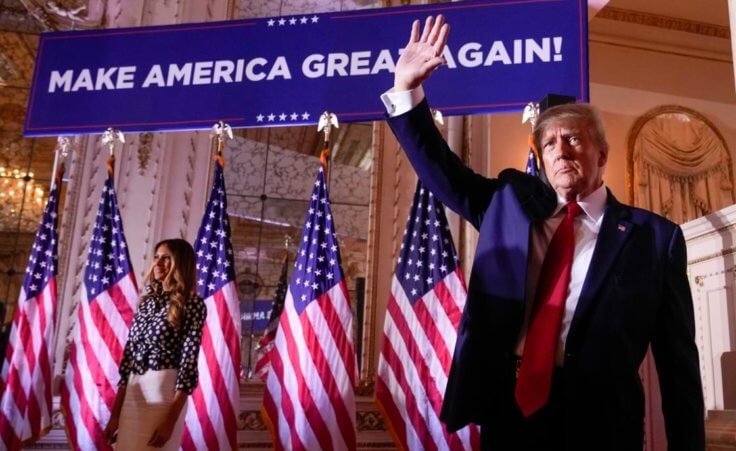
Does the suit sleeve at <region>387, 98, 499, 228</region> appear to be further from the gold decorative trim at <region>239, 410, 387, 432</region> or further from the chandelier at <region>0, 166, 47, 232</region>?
the chandelier at <region>0, 166, 47, 232</region>

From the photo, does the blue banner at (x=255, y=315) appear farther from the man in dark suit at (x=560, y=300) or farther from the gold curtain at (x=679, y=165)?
the man in dark suit at (x=560, y=300)

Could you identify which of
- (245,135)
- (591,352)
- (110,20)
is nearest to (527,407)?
(591,352)

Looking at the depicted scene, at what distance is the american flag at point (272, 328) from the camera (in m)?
4.24

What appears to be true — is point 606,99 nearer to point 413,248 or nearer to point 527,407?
point 413,248

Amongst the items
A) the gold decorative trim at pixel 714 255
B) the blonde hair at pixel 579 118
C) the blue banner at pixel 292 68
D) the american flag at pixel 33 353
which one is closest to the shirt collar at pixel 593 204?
the blonde hair at pixel 579 118

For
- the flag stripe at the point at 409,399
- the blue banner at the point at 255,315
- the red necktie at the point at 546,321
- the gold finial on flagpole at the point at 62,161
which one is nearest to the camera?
the red necktie at the point at 546,321

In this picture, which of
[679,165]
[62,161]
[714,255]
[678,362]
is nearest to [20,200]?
[62,161]

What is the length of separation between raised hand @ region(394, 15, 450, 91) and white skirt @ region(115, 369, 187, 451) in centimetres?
189

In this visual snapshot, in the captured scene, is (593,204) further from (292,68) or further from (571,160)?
(292,68)

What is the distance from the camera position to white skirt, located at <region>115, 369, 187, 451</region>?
2691 mm

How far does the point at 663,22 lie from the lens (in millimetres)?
5457

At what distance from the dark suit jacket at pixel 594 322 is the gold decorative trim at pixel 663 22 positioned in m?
4.55

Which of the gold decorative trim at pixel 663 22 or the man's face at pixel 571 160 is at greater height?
the gold decorative trim at pixel 663 22

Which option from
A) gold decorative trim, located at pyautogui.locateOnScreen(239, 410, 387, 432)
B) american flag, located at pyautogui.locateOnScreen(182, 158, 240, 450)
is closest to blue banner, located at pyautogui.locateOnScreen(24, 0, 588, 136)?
american flag, located at pyautogui.locateOnScreen(182, 158, 240, 450)
